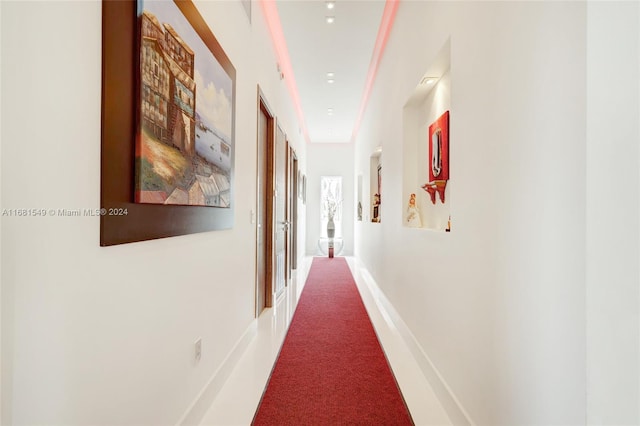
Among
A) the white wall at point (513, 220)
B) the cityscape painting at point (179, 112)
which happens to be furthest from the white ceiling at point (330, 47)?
the cityscape painting at point (179, 112)

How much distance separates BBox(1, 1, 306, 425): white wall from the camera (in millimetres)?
767

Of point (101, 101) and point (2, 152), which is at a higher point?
point (101, 101)

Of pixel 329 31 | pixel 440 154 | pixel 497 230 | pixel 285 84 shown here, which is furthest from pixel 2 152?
pixel 285 84

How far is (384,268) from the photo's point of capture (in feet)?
14.5

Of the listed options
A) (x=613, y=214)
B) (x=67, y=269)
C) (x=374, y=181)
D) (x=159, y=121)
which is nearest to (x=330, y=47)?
(x=374, y=181)

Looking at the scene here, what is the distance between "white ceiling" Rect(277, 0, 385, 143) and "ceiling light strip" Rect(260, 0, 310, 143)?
7 centimetres

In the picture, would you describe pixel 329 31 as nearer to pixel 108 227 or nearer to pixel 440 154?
pixel 440 154

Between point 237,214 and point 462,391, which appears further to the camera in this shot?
point 237,214

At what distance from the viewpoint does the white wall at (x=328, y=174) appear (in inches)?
380

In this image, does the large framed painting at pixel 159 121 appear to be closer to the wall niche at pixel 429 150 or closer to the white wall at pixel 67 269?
the white wall at pixel 67 269

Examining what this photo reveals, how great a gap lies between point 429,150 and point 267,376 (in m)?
2.06

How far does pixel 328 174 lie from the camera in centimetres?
979

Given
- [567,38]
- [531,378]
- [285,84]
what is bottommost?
[531,378]

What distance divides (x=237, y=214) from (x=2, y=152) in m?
1.84
